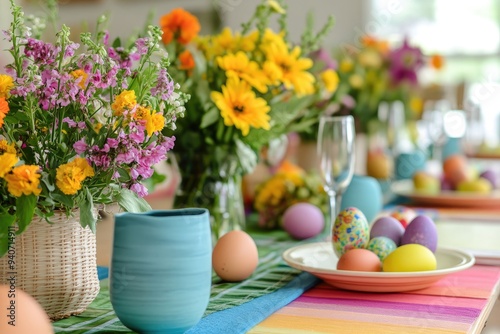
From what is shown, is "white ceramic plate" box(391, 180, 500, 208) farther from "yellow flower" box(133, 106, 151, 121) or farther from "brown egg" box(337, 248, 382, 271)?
"yellow flower" box(133, 106, 151, 121)

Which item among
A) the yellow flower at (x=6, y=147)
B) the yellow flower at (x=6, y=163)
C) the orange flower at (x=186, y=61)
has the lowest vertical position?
the yellow flower at (x=6, y=163)

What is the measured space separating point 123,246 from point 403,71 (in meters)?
1.82

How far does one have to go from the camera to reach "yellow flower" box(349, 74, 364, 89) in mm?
2223

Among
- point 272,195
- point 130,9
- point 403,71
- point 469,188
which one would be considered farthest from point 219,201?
point 130,9

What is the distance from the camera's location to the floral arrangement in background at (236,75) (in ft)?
3.81

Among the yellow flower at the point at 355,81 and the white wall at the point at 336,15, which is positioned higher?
the white wall at the point at 336,15

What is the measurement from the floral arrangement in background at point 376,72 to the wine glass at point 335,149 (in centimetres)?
99

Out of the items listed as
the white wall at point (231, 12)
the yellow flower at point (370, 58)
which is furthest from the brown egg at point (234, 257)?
the white wall at point (231, 12)

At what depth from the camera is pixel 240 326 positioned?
2.50 feet

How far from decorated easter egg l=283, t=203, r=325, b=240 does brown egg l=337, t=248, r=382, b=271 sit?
1.22 feet

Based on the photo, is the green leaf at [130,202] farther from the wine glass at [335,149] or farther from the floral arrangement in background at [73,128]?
the wine glass at [335,149]

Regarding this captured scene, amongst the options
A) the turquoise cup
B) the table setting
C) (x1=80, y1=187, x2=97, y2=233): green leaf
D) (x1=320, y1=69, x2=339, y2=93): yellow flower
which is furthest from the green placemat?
(x1=320, y1=69, x2=339, y2=93): yellow flower

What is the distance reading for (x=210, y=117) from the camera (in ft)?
3.81

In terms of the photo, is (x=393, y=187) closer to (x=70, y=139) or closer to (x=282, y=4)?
(x=282, y=4)
